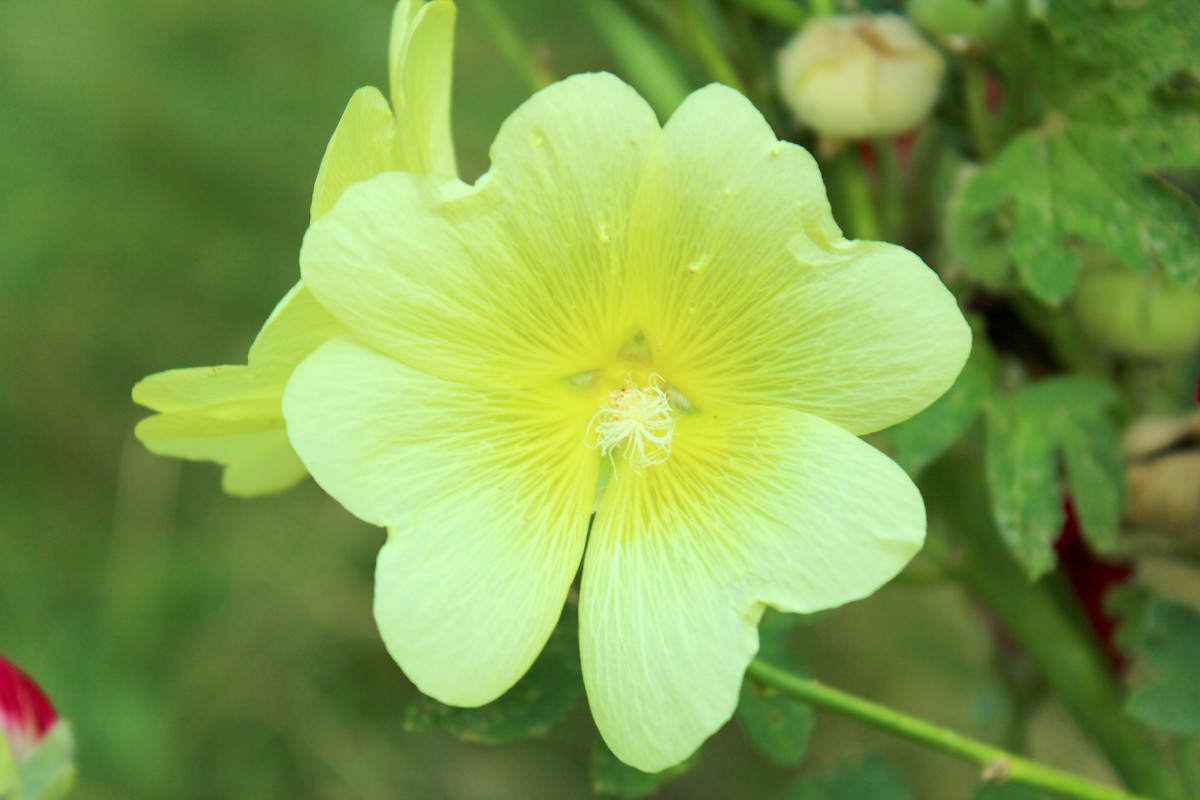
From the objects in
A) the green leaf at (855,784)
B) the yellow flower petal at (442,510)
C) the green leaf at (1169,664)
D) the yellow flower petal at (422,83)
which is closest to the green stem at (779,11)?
the yellow flower petal at (422,83)

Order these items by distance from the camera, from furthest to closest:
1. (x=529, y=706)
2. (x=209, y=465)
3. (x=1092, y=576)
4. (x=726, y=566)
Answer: (x=209, y=465), (x=1092, y=576), (x=529, y=706), (x=726, y=566)

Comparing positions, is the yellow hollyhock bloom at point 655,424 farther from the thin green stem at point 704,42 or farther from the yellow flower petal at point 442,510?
the thin green stem at point 704,42

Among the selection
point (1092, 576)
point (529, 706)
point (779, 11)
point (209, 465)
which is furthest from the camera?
point (209, 465)

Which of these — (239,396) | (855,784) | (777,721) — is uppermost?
(239,396)

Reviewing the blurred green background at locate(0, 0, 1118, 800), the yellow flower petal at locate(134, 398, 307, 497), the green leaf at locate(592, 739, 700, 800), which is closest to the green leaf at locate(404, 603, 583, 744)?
the green leaf at locate(592, 739, 700, 800)

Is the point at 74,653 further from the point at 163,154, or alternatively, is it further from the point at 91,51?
the point at 91,51

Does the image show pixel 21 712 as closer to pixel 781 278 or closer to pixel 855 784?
pixel 781 278

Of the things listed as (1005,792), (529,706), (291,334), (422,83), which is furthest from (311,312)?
(1005,792)

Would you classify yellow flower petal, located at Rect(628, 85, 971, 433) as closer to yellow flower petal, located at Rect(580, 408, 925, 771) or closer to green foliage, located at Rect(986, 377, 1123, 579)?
yellow flower petal, located at Rect(580, 408, 925, 771)
